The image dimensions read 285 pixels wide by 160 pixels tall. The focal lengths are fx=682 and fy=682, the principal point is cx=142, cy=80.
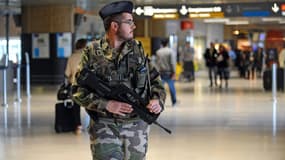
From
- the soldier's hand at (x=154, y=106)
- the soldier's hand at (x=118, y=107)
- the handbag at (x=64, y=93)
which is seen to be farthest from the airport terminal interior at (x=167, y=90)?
the soldier's hand at (x=118, y=107)

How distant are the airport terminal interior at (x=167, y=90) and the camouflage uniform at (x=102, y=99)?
4.38 metres

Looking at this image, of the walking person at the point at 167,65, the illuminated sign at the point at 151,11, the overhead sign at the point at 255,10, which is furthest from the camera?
the illuminated sign at the point at 151,11

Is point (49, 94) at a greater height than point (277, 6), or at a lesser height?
lesser

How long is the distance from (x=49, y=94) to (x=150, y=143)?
461 inches

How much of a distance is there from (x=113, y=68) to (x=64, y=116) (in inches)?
279

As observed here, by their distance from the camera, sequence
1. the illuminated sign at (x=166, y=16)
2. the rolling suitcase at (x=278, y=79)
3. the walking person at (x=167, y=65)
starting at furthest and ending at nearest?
the illuminated sign at (x=166, y=16) < the rolling suitcase at (x=278, y=79) < the walking person at (x=167, y=65)

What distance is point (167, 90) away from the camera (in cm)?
2373

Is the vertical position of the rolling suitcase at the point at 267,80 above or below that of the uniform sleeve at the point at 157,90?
below

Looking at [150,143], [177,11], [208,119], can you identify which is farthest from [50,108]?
[177,11]

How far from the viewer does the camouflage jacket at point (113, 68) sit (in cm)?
438

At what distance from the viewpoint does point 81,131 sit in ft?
37.8

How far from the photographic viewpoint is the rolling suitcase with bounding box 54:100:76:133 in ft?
37.1

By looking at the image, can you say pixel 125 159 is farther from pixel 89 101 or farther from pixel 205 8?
pixel 205 8

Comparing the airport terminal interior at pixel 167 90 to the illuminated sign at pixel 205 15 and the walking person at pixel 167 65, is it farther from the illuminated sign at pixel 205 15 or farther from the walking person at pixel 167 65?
the walking person at pixel 167 65
